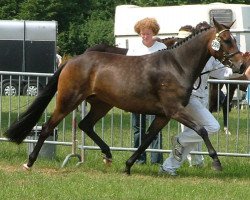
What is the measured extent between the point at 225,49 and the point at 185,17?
17169 millimetres

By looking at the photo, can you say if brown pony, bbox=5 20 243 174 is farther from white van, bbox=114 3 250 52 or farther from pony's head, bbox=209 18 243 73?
white van, bbox=114 3 250 52

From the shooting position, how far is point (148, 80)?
10.7 m

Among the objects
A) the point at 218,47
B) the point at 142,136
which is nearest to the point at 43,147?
the point at 142,136

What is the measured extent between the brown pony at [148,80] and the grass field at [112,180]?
376 millimetres

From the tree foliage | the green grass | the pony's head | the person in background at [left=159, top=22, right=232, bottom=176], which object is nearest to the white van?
the green grass

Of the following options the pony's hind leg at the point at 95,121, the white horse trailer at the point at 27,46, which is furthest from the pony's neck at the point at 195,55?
the white horse trailer at the point at 27,46

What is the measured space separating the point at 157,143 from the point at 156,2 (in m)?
36.2

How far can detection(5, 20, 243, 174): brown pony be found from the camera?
10531mm

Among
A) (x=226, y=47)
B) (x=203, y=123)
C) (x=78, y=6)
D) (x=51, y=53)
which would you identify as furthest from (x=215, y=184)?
(x=78, y=6)

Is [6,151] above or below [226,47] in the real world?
below

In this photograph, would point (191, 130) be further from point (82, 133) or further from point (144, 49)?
point (82, 133)

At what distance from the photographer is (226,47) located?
10484 millimetres

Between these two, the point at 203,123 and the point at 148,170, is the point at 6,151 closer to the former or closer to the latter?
the point at 148,170

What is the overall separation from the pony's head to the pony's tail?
2.23m
